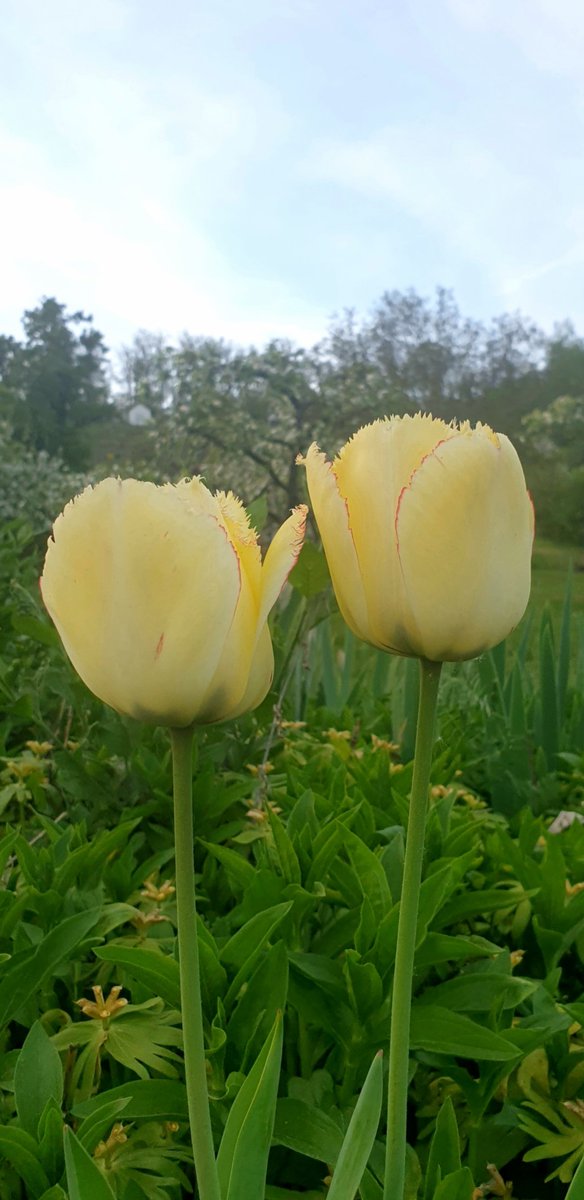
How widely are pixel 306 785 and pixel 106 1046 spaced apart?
22.0 inches

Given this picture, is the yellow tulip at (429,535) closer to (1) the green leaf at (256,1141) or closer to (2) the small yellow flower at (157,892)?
(1) the green leaf at (256,1141)

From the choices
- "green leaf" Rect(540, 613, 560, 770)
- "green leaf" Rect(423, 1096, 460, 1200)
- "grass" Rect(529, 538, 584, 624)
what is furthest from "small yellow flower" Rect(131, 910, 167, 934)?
"grass" Rect(529, 538, 584, 624)

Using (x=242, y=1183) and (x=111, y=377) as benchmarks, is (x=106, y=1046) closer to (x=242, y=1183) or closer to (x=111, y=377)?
(x=242, y=1183)

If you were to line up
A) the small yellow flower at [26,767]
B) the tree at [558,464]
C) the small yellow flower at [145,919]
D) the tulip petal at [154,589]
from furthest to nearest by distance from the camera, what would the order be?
1. the tree at [558,464]
2. the small yellow flower at [26,767]
3. the small yellow flower at [145,919]
4. the tulip petal at [154,589]

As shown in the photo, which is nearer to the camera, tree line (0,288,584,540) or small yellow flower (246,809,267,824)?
small yellow flower (246,809,267,824)

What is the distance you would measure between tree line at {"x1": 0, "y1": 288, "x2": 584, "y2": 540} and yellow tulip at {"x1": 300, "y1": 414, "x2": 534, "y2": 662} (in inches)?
279

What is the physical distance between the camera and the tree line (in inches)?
546

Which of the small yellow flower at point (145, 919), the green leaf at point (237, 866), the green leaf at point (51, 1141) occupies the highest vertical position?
the green leaf at point (237, 866)

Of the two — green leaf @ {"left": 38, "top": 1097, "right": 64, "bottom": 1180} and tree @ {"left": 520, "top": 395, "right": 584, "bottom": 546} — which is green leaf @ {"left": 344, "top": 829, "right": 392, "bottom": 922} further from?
tree @ {"left": 520, "top": 395, "right": 584, "bottom": 546}

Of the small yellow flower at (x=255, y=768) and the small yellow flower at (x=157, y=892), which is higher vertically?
the small yellow flower at (x=255, y=768)

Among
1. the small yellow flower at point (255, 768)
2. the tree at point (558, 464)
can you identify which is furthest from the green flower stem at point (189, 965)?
the tree at point (558, 464)

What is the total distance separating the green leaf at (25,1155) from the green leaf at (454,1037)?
0.32m

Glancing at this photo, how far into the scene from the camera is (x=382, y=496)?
0.56 metres

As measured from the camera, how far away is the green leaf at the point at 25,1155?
72cm
